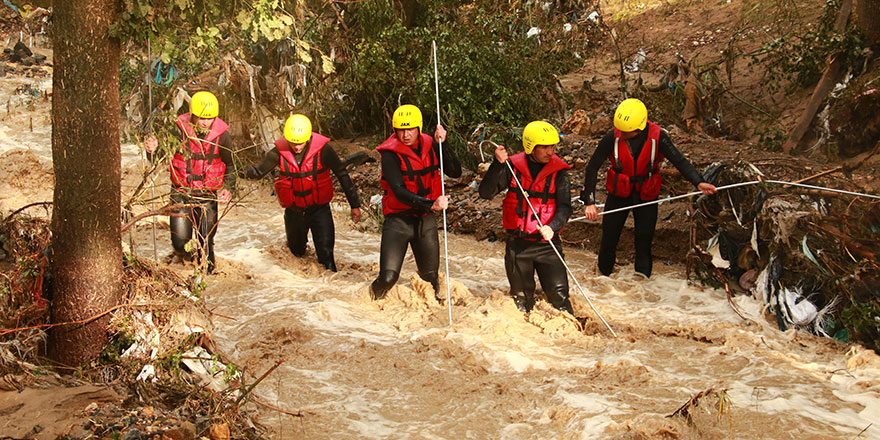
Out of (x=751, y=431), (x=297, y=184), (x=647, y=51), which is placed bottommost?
(x=751, y=431)

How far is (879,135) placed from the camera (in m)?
9.26

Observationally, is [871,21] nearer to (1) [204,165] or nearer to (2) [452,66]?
(2) [452,66]

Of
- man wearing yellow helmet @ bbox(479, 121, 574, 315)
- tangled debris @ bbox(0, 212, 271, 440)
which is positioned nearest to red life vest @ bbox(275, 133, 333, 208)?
man wearing yellow helmet @ bbox(479, 121, 574, 315)

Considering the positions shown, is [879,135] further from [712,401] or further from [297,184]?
[297,184]

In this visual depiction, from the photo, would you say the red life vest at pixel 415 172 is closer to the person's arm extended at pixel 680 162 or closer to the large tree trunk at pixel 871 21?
the person's arm extended at pixel 680 162

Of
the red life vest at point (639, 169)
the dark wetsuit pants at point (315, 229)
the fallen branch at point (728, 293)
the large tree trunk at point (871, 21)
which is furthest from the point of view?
the large tree trunk at point (871, 21)

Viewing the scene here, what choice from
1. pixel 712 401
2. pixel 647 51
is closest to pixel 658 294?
pixel 712 401

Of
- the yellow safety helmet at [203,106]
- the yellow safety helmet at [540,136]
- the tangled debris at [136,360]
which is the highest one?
the yellow safety helmet at [203,106]

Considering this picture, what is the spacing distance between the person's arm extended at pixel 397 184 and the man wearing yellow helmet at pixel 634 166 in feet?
4.95

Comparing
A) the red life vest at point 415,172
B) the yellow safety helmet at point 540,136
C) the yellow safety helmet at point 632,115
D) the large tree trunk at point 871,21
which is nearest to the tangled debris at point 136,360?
the red life vest at point 415,172

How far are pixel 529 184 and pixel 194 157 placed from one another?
315cm

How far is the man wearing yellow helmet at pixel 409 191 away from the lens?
620 centimetres

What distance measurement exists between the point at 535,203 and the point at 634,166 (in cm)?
139

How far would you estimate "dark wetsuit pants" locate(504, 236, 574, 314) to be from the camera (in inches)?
241
